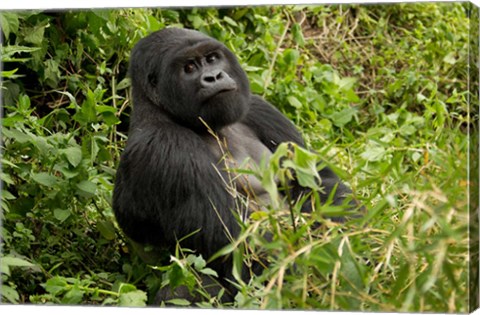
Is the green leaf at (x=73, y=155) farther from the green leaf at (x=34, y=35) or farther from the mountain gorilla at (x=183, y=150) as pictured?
the green leaf at (x=34, y=35)

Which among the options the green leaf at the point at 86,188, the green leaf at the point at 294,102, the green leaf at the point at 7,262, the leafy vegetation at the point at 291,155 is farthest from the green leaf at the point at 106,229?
the green leaf at the point at 294,102

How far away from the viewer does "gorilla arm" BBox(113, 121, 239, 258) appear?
334cm

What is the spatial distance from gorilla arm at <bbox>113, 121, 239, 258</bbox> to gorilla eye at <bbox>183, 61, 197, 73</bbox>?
185mm

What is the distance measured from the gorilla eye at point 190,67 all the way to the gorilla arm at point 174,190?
185mm

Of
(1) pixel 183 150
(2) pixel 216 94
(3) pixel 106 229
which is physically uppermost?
(2) pixel 216 94

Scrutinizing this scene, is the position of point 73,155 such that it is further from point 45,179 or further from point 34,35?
point 34,35

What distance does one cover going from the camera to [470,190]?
2.68m

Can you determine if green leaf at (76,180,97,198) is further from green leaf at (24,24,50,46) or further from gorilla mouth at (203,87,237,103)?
green leaf at (24,24,50,46)

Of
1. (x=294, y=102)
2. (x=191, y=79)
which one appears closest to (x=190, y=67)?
(x=191, y=79)

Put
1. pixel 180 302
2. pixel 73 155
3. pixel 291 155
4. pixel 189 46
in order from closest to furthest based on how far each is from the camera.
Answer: pixel 291 155, pixel 180 302, pixel 189 46, pixel 73 155

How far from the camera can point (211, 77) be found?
3.43m

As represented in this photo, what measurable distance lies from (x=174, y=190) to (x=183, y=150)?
5.2 inches

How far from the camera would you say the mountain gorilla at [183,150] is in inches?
131

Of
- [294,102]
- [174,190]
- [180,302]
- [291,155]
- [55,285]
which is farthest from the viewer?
[294,102]
